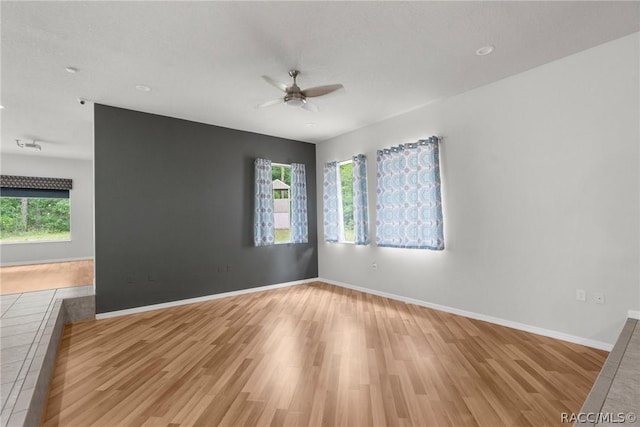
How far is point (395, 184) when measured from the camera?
4.86 meters

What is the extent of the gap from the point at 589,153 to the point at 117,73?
5068 mm

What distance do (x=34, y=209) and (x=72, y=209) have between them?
77cm

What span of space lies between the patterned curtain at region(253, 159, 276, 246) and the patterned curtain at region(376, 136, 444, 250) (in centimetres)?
200

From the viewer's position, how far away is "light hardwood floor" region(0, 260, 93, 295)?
4.93 m

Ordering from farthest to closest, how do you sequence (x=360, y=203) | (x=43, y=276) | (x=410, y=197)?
1. (x=43, y=276)
2. (x=360, y=203)
3. (x=410, y=197)

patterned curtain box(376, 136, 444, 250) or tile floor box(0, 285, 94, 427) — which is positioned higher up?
patterned curtain box(376, 136, 444, 250)

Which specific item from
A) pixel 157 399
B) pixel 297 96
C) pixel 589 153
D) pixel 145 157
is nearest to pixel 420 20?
pixel 297 96

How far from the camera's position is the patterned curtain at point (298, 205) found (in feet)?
19.9

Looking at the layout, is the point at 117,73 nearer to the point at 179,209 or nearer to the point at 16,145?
the point at 179,209

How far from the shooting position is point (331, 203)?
20.0 ft

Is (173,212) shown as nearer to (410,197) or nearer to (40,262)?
(410,197)

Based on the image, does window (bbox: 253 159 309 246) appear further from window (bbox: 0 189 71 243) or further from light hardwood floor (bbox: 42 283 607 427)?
window (bbox: 0 189 71 243)

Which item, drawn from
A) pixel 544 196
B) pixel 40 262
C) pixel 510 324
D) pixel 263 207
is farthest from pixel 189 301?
pixel 40 262

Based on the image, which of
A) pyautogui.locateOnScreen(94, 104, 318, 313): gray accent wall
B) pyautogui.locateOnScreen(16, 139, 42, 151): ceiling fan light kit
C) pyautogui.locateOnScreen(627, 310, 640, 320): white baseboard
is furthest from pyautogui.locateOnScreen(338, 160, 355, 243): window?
pyautogui.locateOnScreen(16, 139, 42, 151): ceiling fan light kit
